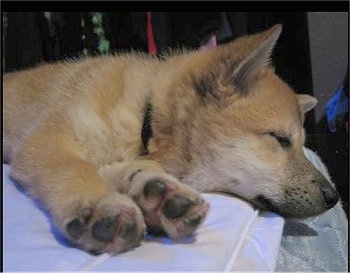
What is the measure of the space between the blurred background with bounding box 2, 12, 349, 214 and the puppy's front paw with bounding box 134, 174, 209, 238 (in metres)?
1.88

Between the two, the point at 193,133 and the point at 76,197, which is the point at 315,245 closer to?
the point at 193,133

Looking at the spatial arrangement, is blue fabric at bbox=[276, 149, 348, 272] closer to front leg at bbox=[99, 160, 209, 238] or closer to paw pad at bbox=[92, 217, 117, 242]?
front leg at bbox=[99, 160, 209, 238]

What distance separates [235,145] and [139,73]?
0.49 metres

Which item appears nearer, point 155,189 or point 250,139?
point 155,189

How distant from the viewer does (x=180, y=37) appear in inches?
133

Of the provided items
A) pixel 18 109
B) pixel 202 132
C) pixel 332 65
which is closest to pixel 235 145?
pixel 202 132

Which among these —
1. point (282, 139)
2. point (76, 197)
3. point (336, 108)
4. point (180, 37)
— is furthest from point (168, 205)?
point (180, 37)

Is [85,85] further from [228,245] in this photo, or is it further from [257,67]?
[228,245]

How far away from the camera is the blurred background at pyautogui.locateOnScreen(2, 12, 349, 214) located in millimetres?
3199

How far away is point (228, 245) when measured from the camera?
1.25 metres

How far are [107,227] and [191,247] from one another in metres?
0.19

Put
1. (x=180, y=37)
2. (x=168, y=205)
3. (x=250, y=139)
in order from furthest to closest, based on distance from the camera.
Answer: (x=180, y=37), (x=250, y=139), (x=168, y=205)

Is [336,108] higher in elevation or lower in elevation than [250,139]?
lower

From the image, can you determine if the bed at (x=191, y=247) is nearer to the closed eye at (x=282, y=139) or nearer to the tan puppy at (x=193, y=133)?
the tan puppy at (x=193, y=133)
